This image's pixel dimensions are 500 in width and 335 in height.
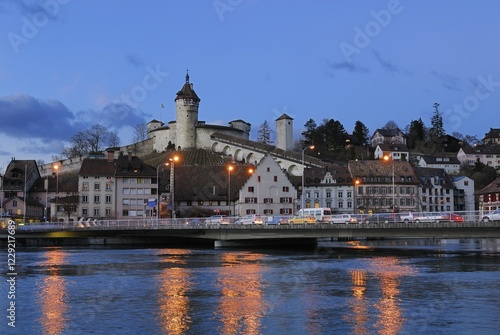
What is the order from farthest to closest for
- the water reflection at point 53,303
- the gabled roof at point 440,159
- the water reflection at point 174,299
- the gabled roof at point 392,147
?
1. the gabled roof at point 392,147
2. the gabled roof at point 440,159
3. the water reflection at point 174,299
4. the water reflection at point 53,303

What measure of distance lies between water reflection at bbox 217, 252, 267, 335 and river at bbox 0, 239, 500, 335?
5cm

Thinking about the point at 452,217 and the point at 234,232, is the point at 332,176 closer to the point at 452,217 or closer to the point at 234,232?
the point at 234,232

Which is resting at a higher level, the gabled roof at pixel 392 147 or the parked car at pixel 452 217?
the gabled roof at pixel 392 147

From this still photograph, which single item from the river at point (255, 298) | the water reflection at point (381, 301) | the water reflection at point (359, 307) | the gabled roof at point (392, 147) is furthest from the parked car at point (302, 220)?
the gabled roof at point (392, 147)

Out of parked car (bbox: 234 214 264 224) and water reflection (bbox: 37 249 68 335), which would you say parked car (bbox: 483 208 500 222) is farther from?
water reflection (bbox: 37 249 68 335)

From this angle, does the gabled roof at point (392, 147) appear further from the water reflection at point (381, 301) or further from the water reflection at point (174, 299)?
the water reflection at point (174, 299)

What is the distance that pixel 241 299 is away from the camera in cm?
3453

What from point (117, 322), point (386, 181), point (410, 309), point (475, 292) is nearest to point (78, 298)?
point (117, 322)

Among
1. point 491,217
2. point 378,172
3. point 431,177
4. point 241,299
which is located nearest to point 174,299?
point 241,299

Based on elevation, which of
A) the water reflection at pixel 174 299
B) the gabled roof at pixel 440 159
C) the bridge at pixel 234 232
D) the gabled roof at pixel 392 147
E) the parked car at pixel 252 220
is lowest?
the water reflection at pixel 174 299

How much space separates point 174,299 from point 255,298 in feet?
13.4

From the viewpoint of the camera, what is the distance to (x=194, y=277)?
150 feet

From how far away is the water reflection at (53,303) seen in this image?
89.0 ft

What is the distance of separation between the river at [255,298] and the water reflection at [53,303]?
5cm
